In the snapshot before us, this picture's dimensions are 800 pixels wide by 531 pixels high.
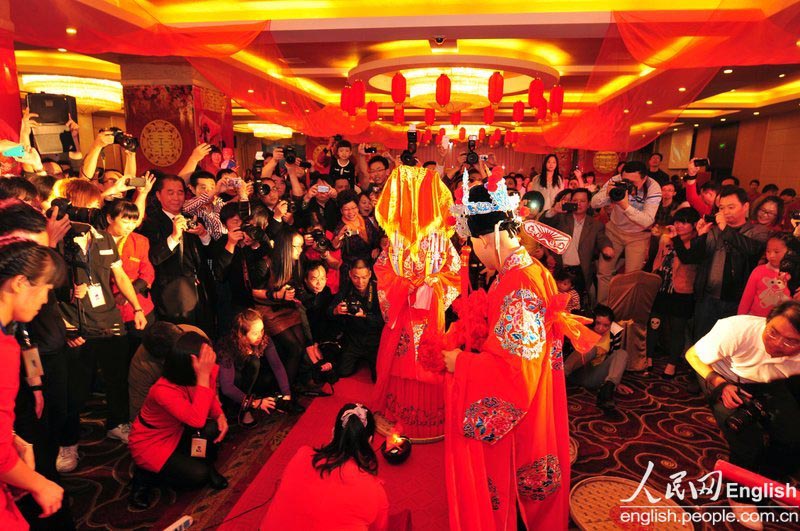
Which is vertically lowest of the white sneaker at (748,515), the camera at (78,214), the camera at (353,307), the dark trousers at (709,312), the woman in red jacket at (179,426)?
the white sneaker at (748,515)

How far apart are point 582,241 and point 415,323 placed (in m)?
2.21

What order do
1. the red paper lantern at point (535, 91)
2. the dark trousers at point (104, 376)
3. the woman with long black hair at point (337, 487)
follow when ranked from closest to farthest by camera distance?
1. the woman with long black hair at point (337, 487)
2. the dark trousers at point (104, 376)
3. the red paper lantern at point (535, 91)

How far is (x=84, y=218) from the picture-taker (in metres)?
2.51

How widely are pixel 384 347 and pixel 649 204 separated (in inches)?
107

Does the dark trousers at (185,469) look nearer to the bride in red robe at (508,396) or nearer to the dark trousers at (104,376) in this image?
the dark trousers at (104,376)

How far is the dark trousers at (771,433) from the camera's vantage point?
6.66 ft

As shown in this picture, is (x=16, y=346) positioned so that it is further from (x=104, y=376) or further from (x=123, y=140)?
(x=123, y=140)

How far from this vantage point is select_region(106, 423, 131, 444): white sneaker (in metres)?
2.61

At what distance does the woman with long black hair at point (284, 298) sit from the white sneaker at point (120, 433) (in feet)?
3.20

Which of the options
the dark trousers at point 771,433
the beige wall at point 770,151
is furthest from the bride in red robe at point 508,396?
the beige wall at point 770,151

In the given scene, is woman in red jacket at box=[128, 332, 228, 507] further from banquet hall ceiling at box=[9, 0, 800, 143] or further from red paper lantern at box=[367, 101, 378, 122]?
red paper lantern at box=[367, 101, 378, 122]

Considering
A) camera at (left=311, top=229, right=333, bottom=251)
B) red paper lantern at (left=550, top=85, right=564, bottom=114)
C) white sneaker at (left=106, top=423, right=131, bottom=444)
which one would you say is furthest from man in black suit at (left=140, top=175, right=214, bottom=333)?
red paper lantern at (left=550, top=85, right=564, bottom=114)

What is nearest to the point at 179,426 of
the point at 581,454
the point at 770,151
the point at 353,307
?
the point at 353,307

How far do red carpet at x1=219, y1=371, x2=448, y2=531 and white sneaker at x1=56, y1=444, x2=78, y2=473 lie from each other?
0.97m
